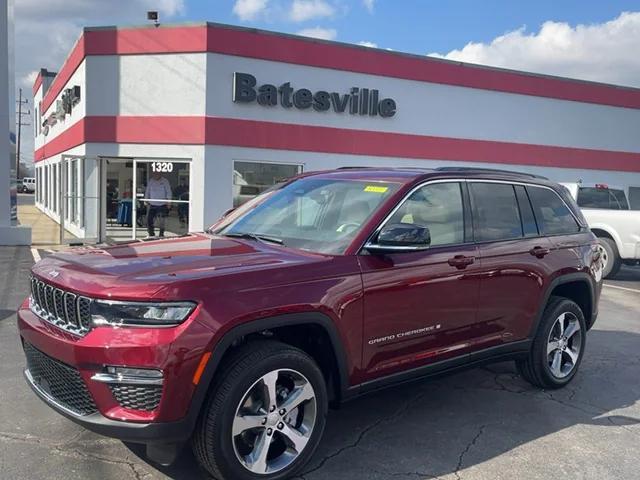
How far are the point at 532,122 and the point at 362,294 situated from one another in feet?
57.4

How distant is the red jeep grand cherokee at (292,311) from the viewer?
3.04 metres

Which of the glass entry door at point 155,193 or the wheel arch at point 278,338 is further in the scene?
the glass entry door at point 155,193

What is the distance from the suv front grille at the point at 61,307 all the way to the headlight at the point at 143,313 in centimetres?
12

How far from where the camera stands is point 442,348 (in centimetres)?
426

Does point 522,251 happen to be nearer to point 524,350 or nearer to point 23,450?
point 524,350

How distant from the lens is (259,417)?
3.36 metres

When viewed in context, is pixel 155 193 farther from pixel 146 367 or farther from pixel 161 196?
pixel 146 367

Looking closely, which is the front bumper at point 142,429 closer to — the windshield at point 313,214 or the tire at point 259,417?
the tire at point 259,417

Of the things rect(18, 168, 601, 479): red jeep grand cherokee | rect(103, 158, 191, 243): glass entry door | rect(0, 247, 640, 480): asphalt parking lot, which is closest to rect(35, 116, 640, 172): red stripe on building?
rect(103, 158, 191, 243): glass entry door

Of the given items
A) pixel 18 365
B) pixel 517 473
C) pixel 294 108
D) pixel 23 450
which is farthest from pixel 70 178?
pixel 517 473

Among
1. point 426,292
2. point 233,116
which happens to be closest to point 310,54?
point 233,116

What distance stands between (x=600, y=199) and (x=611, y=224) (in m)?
1.06

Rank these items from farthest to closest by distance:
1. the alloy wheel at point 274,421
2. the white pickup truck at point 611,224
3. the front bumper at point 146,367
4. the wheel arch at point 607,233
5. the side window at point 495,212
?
the wheel arch at point 607,233 → the white pickup truck at point 611,224 → the side window at point 495,212 → the alloy wheel at point 274,421 → the front bumper at point 146,367

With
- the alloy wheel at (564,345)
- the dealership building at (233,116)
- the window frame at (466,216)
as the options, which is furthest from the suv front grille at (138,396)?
the dealership building at (233,116)
